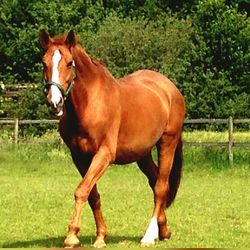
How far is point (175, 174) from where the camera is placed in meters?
8.87

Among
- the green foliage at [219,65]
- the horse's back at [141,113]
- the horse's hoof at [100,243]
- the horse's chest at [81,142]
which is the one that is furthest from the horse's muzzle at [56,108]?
the green foliage at [219,65]

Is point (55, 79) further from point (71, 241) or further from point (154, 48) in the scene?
point (154, 48)

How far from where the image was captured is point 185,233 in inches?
349

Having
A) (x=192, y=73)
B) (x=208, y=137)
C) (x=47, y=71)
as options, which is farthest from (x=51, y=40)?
(x=192, y=73)

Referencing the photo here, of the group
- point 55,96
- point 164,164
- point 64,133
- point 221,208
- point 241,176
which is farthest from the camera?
point 241,176

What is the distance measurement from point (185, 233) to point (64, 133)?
2.34 m

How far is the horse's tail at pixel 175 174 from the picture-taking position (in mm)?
8820

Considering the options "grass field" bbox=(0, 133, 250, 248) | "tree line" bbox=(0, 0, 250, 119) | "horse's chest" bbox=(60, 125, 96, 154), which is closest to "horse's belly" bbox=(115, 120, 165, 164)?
"horse's chest" bbox=(60, 125, 96, 154)

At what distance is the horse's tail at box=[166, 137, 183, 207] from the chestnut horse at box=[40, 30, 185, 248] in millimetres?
16

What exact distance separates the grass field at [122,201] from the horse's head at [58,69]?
1813mm

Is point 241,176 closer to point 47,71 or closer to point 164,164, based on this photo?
point 164,164

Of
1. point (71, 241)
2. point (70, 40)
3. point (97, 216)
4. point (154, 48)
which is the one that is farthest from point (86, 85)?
point (154, 48)

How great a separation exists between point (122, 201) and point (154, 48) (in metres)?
21.3

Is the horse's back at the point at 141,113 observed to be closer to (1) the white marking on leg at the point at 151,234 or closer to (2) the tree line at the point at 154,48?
(1) the white marking on leg at the point at 151,234
